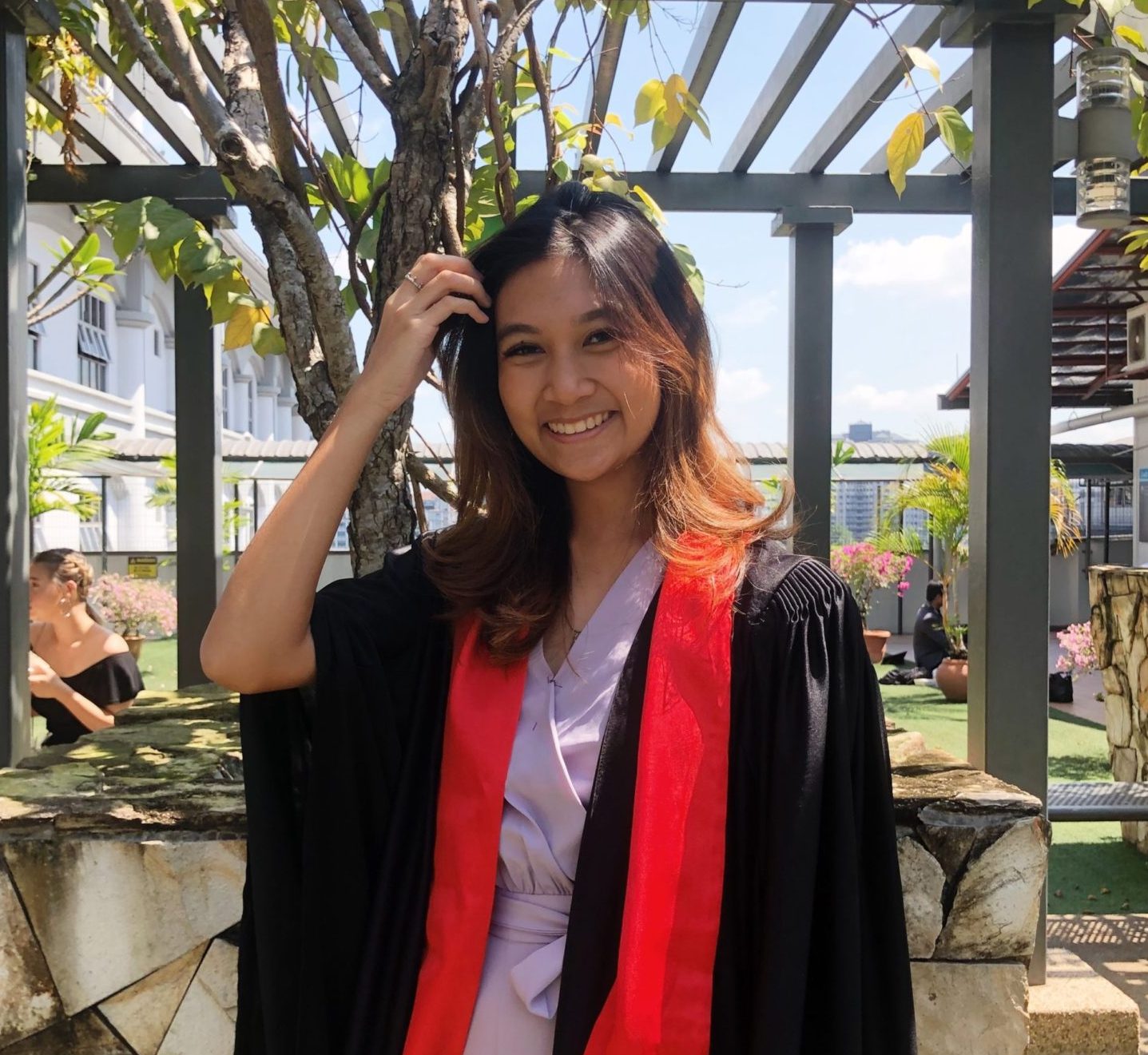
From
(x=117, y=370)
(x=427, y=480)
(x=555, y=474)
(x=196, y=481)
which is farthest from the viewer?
(x=117, y=370)

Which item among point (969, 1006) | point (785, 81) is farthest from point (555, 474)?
point (785, 81)

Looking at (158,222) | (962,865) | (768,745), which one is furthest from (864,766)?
(158,222)

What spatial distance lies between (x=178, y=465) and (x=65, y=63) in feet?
5.91

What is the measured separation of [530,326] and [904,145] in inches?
42.7

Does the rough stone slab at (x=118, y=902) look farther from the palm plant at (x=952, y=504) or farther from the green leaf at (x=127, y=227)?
the palm plant at (x=952, y=504)

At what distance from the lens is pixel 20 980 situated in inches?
82.7

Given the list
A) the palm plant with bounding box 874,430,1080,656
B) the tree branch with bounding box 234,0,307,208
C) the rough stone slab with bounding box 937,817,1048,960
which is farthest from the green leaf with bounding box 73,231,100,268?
the palm plant with bounding box 874,430,1080,656

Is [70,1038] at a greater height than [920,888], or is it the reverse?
[920,888]

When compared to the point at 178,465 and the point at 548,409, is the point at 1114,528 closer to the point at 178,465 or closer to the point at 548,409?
the point at 178,465

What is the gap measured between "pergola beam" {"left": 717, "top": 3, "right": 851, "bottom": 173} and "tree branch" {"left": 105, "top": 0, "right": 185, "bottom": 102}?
6.22 ft

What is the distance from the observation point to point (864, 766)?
1331mm

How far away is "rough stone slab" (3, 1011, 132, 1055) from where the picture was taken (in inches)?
83.9

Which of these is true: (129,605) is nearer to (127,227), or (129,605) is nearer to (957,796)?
(127,227)

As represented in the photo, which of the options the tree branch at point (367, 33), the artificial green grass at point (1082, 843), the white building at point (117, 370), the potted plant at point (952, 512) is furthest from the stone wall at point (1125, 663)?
the white building at point (117, 370)
